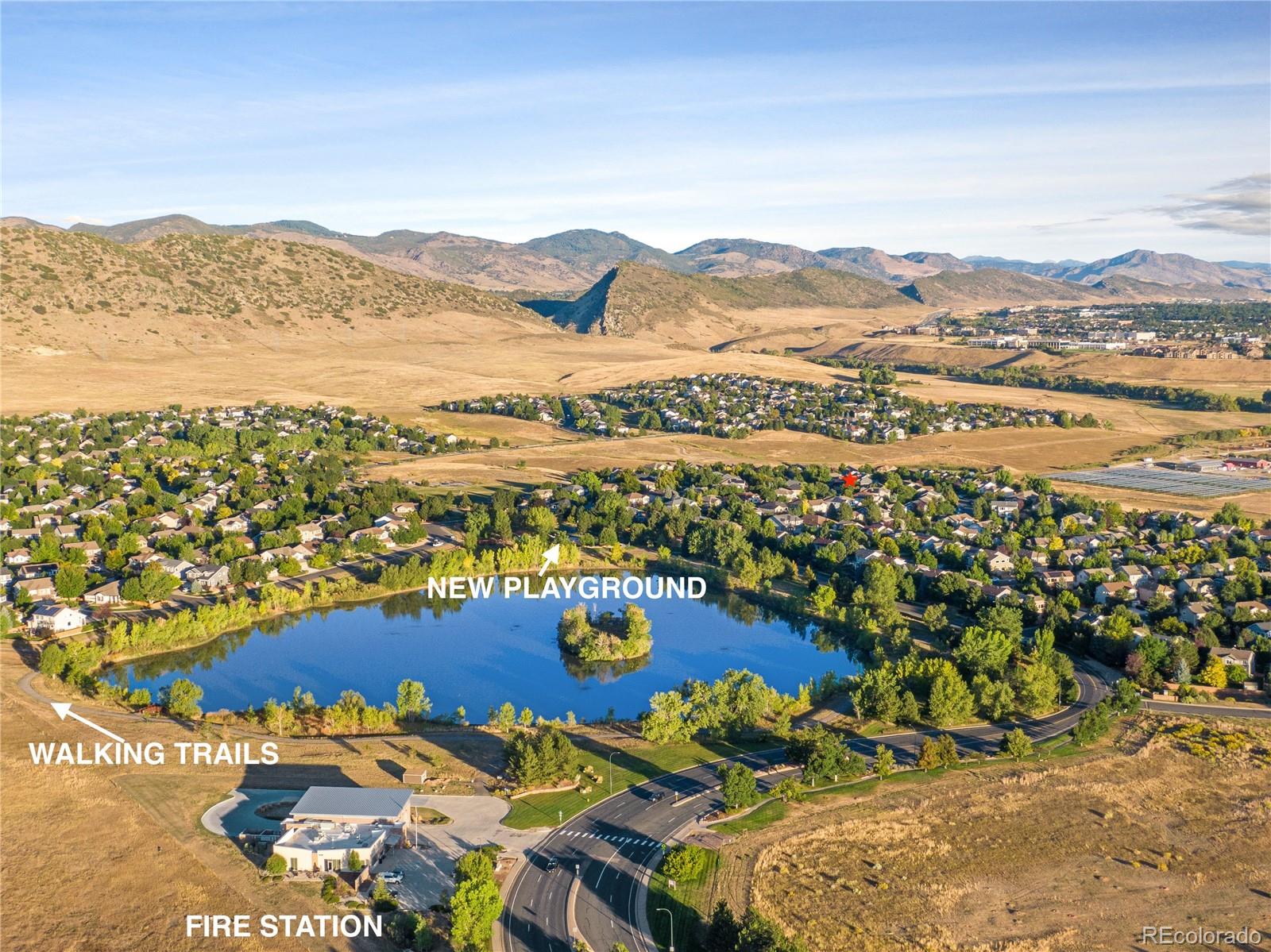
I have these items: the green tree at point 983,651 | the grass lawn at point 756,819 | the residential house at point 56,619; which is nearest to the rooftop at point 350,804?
the grass lawn at point 756,819

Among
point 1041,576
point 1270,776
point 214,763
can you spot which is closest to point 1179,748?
point 1270,776

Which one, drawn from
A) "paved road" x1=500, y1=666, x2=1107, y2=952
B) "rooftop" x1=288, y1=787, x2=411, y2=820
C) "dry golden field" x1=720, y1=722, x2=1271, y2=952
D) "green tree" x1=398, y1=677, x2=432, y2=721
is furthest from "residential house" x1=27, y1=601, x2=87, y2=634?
"dry golden field" x1=720, y1=722, x2=1271, y2=952

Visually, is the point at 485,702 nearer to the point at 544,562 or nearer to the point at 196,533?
the point at 544,562

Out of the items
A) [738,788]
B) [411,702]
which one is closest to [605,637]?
[411,702]

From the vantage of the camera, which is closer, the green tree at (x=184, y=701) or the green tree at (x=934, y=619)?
the green tree at (x=184, y=701)

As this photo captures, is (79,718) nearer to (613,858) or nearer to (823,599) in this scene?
(613,858)

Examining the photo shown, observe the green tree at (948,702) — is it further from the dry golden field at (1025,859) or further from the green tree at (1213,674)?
the green tree at (1213,674)

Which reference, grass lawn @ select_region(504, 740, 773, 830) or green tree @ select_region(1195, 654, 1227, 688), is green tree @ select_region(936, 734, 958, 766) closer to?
grass lawn @ select_region(504, 740, 773, 830)
